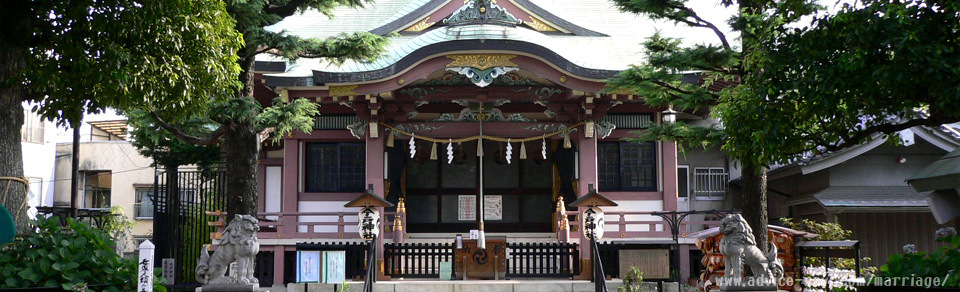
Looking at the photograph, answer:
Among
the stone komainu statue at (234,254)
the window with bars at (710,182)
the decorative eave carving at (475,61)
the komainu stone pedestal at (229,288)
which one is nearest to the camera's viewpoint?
the komainu stone pedestal at (229,288)

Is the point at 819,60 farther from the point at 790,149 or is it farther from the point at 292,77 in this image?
the point at 292,77

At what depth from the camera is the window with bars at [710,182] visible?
2225cm

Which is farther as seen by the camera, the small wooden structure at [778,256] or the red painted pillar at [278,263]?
the red painted pillar at [278,263]

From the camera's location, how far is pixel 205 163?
2491 cm

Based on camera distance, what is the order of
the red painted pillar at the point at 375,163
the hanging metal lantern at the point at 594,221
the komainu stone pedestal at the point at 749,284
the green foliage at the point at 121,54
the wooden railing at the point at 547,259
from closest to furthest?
the green foliage at the point at 121,54 → the komainu stone pedestal at the point at 749,284 → the wooden railing at the point at 547,259 → the hanging metal lantern at the point at 594,221 → the red painted pillar at the point at 375,163

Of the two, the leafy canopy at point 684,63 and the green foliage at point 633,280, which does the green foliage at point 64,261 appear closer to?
the leafy canopy at point 684,63

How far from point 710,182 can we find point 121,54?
16608 mm

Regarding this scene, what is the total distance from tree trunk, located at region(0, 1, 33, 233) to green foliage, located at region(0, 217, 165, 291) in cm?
90

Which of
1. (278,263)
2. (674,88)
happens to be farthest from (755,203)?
(278,263)

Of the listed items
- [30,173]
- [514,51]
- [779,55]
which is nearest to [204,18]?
[779,55]

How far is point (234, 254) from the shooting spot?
995 cm

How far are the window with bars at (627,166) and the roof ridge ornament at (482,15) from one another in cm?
357

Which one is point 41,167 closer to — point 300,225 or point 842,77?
point 300,225

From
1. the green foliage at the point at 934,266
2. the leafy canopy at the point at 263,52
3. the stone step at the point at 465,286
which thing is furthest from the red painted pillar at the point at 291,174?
the green foliage at the point at 934,266
